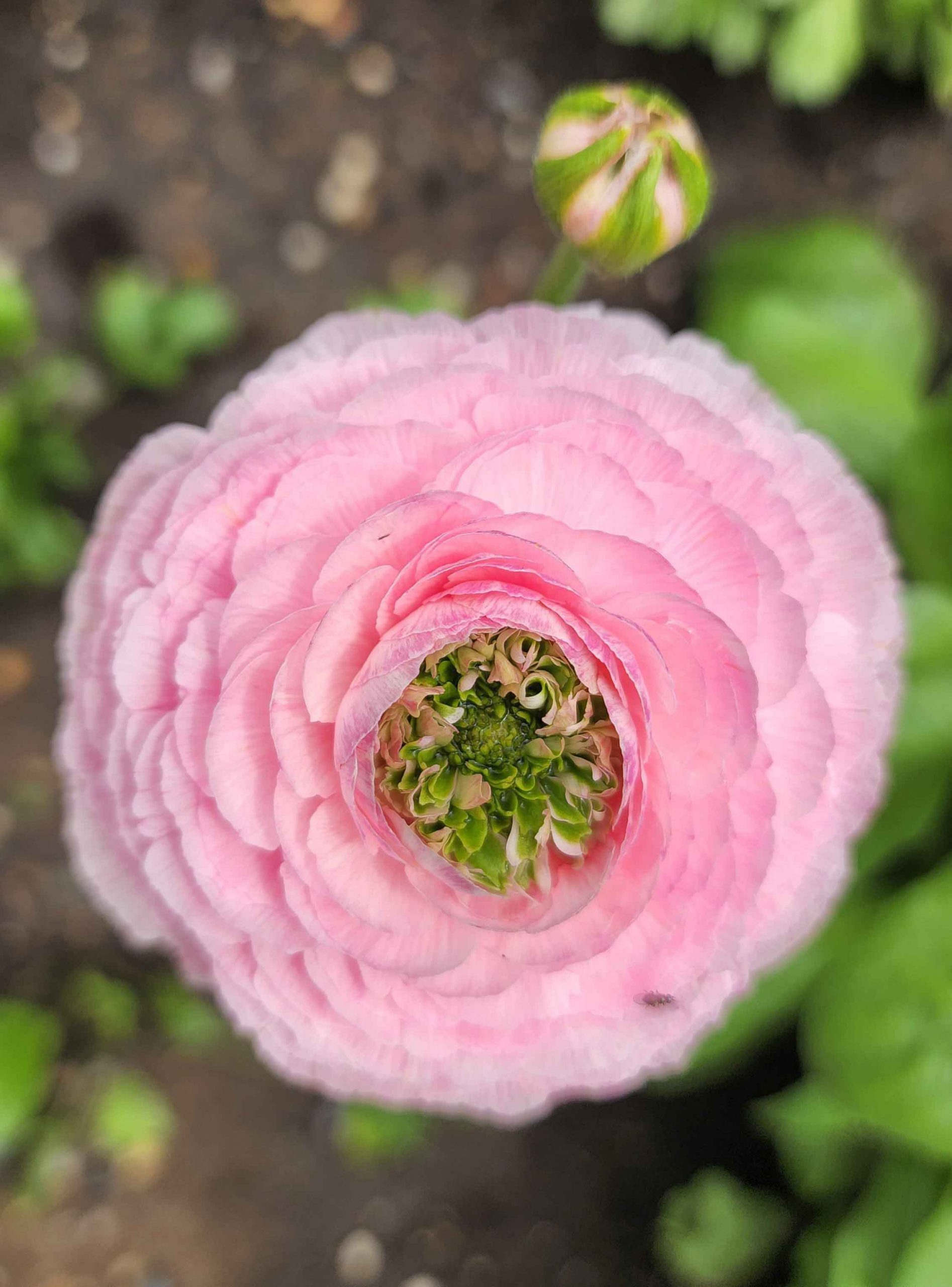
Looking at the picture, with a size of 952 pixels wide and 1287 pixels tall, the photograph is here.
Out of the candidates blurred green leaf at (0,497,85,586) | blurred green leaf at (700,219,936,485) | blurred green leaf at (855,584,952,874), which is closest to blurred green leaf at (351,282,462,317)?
blurred green leaf at (700,219,936,485)

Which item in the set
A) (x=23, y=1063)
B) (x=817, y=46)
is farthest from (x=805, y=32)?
(x=23, y=1063)

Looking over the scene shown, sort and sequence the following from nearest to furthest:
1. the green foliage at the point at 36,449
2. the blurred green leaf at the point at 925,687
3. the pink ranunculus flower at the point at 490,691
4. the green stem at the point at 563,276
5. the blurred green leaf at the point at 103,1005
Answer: the pink ranunculus flower at the point at 490,691, the green stem at the point at 563,276, the blurred green leaf at the point at 925,687, the green foliage at the point at 36,449, the blurred green leaf at the point at 103,1005

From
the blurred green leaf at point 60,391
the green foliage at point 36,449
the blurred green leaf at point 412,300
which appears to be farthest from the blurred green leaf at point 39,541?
the blurred green leaf at point 412,300

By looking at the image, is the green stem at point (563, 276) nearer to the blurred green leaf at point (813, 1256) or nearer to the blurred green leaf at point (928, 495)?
the blurred green leaf at point (928, 495)

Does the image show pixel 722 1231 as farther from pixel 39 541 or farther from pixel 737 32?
pixel 737 32

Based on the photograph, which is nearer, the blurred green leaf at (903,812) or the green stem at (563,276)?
the green stem at (563,276)

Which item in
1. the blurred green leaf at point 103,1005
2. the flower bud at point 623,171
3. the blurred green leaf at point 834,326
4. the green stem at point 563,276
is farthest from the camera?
the blurred green leaf at point 103,1005

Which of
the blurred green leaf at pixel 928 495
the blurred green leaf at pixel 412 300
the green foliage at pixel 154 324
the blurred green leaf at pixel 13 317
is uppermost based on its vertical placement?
the blurred green leaf at pixel 412 300
